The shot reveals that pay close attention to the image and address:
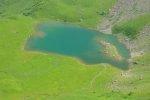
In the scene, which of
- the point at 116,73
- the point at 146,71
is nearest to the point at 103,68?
the point at 116,73

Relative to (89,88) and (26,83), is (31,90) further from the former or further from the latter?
(89,88)

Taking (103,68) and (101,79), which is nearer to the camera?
(101,79)

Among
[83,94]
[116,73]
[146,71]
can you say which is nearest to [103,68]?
[116,73]

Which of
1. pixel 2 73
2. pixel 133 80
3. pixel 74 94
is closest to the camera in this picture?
pixel 74 94

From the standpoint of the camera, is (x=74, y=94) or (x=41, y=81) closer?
(x=74, y=94)

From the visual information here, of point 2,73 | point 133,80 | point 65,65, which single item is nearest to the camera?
point 133,80

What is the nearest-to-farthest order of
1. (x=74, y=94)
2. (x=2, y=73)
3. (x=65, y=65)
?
(x=74, y=94) → (x=2, y=73) → (x=65, y=65)

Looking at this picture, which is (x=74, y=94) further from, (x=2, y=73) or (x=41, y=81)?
(x=2, y=73)

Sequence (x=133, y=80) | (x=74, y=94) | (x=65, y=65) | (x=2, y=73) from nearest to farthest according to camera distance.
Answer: (x=74, y=94) → (x=133, y=80) → (x=2, y=73) → (x=65, y=65)

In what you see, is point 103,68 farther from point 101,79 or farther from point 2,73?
point 2,73
